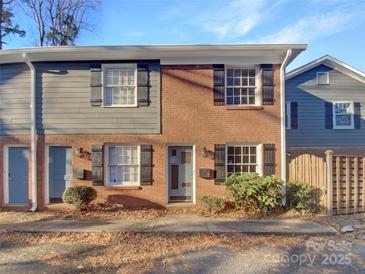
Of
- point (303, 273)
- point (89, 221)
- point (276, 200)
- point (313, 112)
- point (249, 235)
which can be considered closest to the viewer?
point (303, 273)

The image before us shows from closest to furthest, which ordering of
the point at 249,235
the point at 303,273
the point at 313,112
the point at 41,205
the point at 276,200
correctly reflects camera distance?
the point at 303,273
the point at 249,235
the point at 276,200
the point at 41,205
the point at 313,112

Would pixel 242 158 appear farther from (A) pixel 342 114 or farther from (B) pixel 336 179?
(A) pixel 342 114

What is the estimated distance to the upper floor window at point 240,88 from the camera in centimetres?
1063

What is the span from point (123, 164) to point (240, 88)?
4.77 m

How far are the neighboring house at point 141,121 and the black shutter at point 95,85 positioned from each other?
0.11ft

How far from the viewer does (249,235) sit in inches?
292

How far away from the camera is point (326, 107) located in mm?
16562

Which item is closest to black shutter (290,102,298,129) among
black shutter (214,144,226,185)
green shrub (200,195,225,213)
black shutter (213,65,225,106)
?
black shutter (213,65,225,106)

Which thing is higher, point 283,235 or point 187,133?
point 187,133

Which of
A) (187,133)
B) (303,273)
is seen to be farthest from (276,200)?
(303,273)

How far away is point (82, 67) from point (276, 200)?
7.67 m

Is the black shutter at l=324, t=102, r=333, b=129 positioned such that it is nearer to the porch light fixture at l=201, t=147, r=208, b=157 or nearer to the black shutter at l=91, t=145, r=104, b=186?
the porch light fixture at l=201, t=147, r=208, b=157

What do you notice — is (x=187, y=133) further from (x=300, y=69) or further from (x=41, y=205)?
(x=300, y=69)

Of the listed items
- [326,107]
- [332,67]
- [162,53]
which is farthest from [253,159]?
[332,67]
